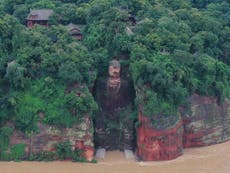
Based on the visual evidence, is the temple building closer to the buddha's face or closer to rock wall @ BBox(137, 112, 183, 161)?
the buddha's face

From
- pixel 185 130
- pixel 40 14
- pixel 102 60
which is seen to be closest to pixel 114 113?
pixel 102 60

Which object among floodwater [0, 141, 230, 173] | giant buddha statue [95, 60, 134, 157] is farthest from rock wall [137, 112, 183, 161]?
giant buddha statue [95, 60, 134, 157]

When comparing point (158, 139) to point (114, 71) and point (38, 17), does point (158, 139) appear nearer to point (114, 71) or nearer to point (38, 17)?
point (114, 71)

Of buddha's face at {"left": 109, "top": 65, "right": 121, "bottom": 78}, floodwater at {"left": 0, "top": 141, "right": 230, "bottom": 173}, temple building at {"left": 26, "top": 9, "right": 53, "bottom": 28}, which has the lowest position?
floodwater at {"left": 0, "top": 141, "right": 230, "bottom": 173}

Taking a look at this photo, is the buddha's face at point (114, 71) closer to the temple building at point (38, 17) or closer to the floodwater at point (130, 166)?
the floodwater at point (130, 166)

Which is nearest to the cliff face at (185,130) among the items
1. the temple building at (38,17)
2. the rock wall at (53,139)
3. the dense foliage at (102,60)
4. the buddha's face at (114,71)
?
the dense foliage at (102,60)
